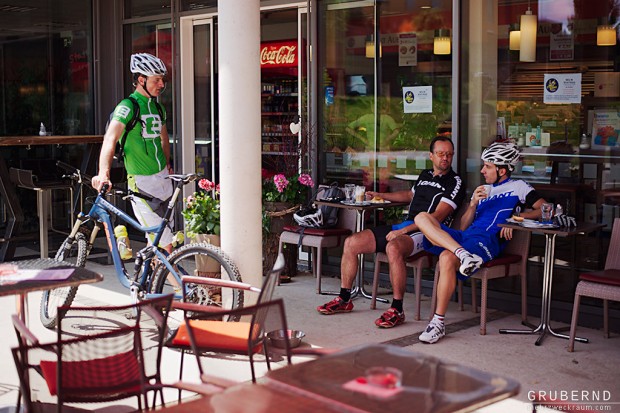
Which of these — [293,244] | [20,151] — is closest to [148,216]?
[293,244]

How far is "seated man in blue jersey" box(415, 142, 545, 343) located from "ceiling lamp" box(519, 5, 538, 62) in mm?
820

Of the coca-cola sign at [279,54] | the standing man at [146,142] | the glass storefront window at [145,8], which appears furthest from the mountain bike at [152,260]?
the glass storefront window at [145,8]

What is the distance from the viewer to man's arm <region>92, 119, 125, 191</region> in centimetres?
598

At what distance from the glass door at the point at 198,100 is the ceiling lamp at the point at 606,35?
487 cm

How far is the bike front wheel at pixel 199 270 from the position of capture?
222 inches

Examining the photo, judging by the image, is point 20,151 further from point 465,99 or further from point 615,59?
point 615,59

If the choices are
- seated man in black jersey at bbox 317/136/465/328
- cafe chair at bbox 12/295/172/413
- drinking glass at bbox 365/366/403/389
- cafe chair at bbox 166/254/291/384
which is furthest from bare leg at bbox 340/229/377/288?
drinking glass at bbox 365/366/403/389

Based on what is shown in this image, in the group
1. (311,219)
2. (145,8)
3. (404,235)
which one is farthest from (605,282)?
(145,8)

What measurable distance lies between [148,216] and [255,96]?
3.78ft

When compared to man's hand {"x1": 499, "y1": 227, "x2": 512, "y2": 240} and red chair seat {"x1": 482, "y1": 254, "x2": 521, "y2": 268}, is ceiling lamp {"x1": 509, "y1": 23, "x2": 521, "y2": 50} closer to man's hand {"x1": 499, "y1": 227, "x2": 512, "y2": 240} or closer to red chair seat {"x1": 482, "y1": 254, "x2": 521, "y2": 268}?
man's hand {"x1": 499, "y1": 227, "x2": 512, "y2": 240}

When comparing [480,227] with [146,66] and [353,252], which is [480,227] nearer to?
[353,252]

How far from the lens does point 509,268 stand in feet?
20.5

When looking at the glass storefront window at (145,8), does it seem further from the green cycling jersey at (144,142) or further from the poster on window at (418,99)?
the green cycling jersey at (144,142)

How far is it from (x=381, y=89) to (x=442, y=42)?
0.81 m
